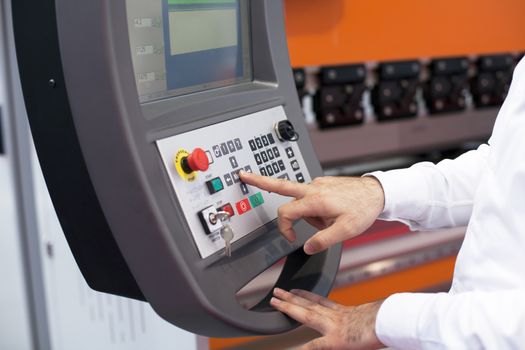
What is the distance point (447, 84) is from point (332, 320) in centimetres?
159

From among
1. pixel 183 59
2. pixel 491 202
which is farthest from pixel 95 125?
pixel 491 202

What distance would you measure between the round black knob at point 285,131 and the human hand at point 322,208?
0.30 ft

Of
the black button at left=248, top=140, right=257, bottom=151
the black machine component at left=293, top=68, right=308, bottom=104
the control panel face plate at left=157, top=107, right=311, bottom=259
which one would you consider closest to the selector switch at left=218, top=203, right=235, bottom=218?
the control panel face plate at left=157, top=107, right=311, bottom=259

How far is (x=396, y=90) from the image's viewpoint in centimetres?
213

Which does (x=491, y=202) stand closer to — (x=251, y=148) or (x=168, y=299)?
(x=251, y=148)

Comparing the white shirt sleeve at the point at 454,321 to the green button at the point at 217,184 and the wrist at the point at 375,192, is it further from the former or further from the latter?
the green button at the point at 217,184

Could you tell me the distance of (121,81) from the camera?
72 centimetres

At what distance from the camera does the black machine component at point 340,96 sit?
193cm

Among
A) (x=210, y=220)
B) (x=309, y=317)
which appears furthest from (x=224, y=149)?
(x=309, y=317)

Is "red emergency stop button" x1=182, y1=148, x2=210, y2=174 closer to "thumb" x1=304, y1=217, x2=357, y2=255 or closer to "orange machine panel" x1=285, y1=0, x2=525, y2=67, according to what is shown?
"thumb" x1=304, y1=217, x2=357, y2=255

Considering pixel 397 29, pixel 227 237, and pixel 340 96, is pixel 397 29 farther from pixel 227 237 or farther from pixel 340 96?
pixel 227 237

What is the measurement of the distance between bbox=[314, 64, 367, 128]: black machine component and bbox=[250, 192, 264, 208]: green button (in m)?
1.08

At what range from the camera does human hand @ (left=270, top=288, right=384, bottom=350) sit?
0.85 meters

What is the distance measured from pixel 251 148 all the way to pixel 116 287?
272mm
